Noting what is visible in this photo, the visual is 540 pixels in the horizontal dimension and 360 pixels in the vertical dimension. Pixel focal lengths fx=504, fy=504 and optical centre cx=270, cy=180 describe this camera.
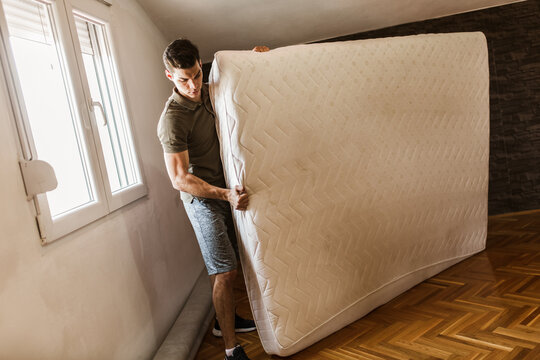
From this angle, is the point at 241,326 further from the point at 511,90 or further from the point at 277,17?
the point at 511,90

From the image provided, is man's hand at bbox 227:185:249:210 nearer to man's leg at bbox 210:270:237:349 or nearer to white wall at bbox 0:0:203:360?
man's leg at bbox 210:270:237:349

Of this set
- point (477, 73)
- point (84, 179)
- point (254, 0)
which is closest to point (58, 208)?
point (84, 179)

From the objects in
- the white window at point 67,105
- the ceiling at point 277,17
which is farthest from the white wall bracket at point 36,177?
the ceiling at point 277,17

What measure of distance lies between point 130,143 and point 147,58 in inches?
27.9

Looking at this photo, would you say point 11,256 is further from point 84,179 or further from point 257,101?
point 257,101

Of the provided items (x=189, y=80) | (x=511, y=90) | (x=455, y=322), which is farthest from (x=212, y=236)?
(x=511, y=90)

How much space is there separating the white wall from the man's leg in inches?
15.7

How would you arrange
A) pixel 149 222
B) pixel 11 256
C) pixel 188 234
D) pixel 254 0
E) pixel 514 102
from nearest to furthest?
1. pixel 11 256
2. pixel 149 222
3. pixel 254 0
4. pixel 188 234
5. pixel 514 102

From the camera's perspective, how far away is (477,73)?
→ 2.98 metres

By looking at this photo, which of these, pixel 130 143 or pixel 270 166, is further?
pixel 130 143

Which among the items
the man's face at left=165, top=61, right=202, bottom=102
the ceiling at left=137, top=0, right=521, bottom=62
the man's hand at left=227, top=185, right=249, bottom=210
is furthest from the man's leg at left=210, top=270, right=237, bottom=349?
the ceiling at left=137, top=0, right=521, bottom=62

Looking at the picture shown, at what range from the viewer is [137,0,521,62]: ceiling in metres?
3.26

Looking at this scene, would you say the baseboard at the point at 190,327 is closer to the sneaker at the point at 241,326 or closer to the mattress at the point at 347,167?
the sneaker at the point at 241,326

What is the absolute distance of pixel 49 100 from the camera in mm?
2084
